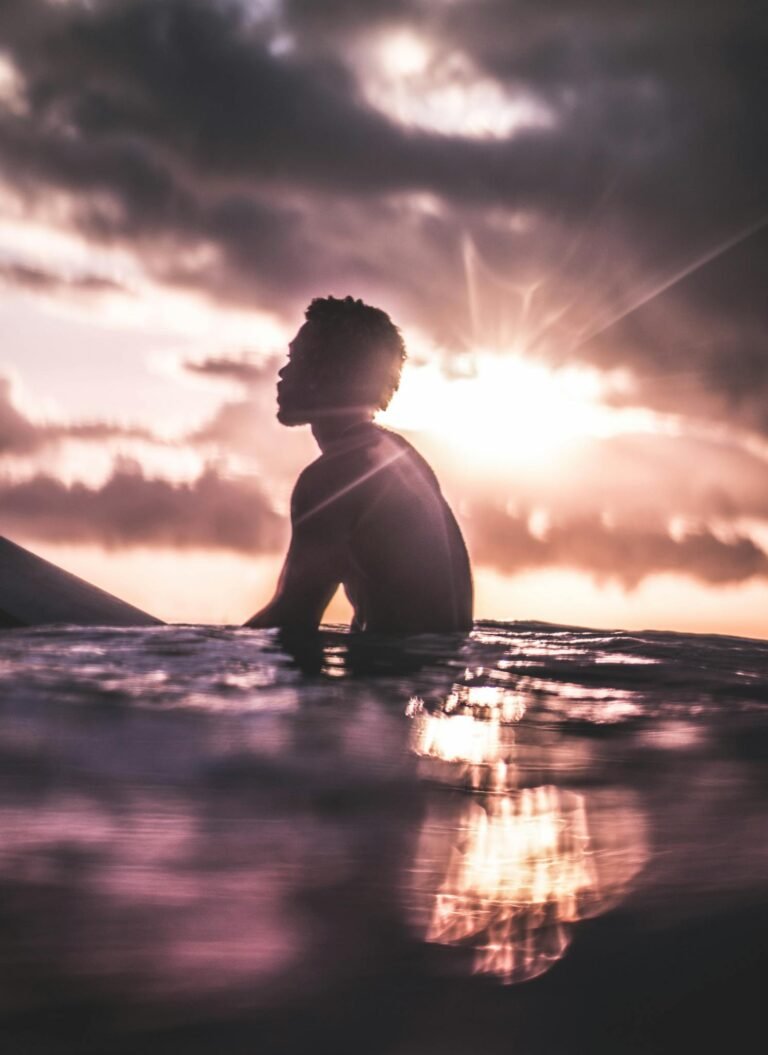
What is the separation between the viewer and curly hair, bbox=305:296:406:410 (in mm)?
4500

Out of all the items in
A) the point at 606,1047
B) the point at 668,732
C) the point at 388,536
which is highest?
the point at 388,536

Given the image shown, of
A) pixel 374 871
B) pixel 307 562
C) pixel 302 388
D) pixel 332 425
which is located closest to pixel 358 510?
pixel 307 562

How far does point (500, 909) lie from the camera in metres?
1.08

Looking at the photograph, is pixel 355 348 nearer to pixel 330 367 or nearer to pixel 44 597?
pixel 330 367

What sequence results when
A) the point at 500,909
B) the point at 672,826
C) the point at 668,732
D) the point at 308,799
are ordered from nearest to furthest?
the point at 500,909 < the point at 672,826 < the point at 308,799 < the point at 668,732

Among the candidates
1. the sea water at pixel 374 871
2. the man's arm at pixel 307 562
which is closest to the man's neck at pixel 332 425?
the man's arm at pixel 307 562

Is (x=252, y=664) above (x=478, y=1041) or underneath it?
above

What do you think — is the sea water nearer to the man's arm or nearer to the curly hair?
the man's arm

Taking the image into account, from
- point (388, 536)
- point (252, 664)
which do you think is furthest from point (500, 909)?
point (388, 536)

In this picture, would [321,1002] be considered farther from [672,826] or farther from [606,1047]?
[672,826]

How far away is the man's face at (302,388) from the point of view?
4.49 m

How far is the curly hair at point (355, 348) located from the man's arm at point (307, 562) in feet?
2.15

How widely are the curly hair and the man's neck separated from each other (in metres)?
0.09

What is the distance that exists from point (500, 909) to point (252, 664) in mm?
1871
